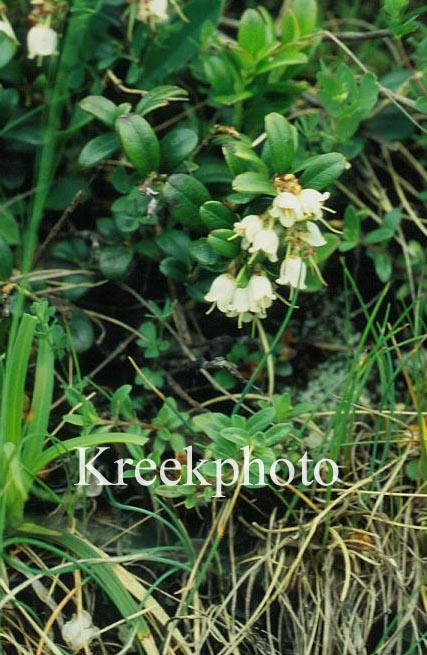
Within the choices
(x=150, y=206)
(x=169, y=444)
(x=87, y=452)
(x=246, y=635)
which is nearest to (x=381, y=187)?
(x=150, y=206)

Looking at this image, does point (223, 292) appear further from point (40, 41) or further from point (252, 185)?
point (40, 41)

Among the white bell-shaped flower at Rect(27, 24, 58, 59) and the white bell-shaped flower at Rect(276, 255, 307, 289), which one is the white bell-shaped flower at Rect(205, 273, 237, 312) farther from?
the white bell-shaped flower at Rect(27, 24, 58, 59)

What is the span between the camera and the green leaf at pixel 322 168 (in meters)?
1.50

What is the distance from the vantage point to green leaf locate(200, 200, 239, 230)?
1.53m

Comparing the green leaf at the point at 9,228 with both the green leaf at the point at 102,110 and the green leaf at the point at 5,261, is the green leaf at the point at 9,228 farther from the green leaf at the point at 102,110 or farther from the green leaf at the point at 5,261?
the green leaf at the point at 102,110

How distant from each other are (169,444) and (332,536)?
0.32 m

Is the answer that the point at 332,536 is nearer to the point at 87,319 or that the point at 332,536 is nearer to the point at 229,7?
the point at 87,319

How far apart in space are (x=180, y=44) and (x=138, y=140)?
1.13ft

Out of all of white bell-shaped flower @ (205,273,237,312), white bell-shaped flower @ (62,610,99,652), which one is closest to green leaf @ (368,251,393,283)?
white bell-shaped flower @ (205,273,237,312)

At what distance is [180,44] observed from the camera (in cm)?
182

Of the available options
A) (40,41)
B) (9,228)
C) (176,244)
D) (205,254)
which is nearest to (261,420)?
(205,254)

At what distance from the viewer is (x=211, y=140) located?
169 cm

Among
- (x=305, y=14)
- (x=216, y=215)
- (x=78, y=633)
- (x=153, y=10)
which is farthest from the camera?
(x=305, y=14)

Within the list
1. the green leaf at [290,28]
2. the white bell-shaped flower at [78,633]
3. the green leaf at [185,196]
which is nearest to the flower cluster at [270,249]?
the green leaf at [185,196]
